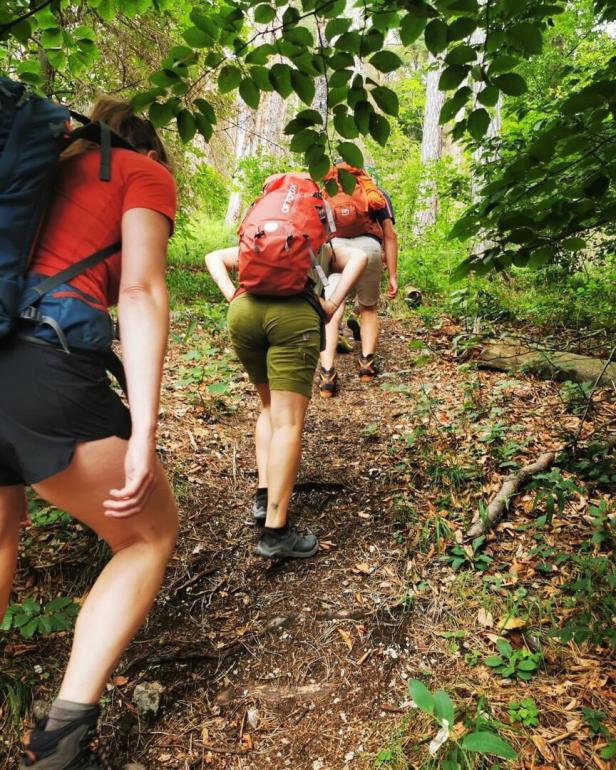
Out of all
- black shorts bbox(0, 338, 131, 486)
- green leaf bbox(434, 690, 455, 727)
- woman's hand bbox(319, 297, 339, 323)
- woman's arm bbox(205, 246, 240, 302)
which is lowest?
green leaf bbox(434, 690, 455, 727)

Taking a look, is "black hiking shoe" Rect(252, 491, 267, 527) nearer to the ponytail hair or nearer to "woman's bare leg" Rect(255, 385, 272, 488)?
"woman's bare leg" Rect(255, 385, 272, 488)

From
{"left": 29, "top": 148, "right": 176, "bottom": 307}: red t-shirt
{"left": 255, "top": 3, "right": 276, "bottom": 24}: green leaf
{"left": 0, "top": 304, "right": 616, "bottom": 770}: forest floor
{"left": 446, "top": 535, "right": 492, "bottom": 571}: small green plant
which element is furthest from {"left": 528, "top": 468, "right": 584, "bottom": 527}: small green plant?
{"left": 255, "top": 3, "right": 276, "bottom": 24}: green leaf

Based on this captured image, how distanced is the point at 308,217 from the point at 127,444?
5.10 ft

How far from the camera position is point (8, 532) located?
153 cm

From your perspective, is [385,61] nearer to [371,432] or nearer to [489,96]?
[489,96]

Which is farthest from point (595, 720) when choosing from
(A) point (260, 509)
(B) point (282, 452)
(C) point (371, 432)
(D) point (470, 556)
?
(C) point (371, 432)

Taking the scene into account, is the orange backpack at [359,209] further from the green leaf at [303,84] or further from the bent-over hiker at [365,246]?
the green leaf at [303,84]

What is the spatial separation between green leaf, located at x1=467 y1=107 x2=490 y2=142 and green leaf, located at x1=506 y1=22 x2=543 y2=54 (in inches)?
8.5

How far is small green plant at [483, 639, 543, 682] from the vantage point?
1.77m

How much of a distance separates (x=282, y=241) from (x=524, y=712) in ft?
6.88

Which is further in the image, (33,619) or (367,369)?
(367,369)

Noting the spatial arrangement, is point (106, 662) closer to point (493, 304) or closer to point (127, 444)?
point (127, 444)

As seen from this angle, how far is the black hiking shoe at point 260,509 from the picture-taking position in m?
2.71

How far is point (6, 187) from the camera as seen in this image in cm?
112
